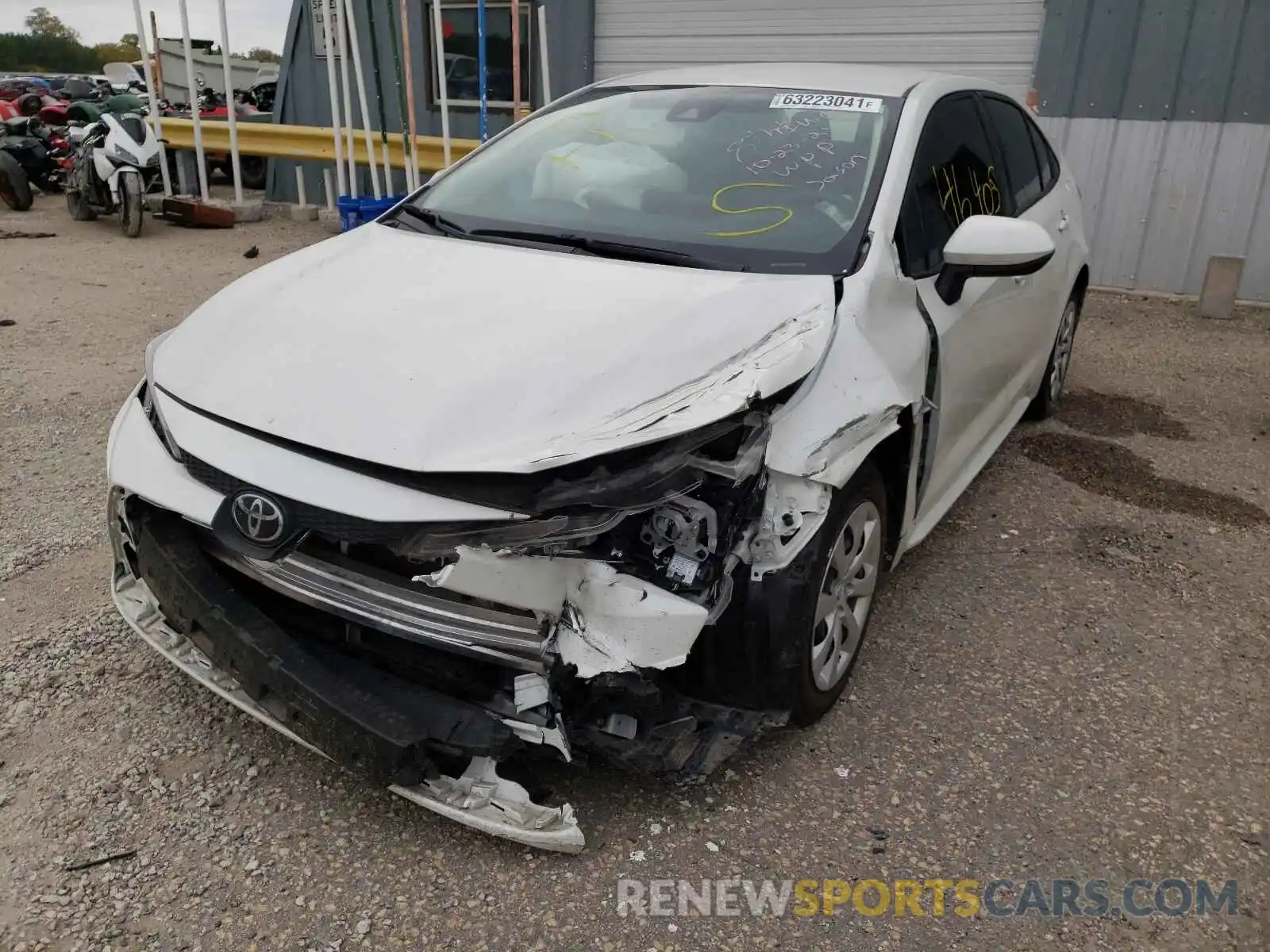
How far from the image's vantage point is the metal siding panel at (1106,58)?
7573 millimetres

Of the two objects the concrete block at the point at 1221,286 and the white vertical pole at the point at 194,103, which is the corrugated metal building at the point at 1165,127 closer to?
the concrete block at the point at 1221,286

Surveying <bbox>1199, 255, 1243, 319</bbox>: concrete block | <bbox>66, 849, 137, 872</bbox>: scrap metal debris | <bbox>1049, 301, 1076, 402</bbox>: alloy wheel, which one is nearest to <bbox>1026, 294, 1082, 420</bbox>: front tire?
<bbox>1049, 301, 1076, 402</bbox>: alloy wheel

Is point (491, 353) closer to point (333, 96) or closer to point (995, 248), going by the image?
point (995, 248)

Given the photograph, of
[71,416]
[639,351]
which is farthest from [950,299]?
[71,416]

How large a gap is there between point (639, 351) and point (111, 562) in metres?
2.22

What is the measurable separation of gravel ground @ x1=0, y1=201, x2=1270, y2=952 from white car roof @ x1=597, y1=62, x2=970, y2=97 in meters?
1.69

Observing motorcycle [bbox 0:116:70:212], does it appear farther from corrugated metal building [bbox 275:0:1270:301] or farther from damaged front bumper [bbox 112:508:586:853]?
damaged front bumper [bbox 112:508:586:853]

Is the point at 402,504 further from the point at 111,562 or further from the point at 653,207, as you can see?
the point at 111,562

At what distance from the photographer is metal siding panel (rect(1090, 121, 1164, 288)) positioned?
308 inches

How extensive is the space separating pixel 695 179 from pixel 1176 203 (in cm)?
638

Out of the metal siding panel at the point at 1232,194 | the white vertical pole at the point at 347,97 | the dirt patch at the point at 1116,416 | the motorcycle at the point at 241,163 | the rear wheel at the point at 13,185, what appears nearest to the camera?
the dirt patch at the point at 1116,416

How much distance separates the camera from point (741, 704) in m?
2.39

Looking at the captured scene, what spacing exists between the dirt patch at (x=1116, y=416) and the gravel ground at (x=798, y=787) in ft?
3.49

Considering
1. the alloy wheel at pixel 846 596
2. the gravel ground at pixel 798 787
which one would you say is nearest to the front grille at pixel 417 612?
the gravel ground at pixel 798 787
